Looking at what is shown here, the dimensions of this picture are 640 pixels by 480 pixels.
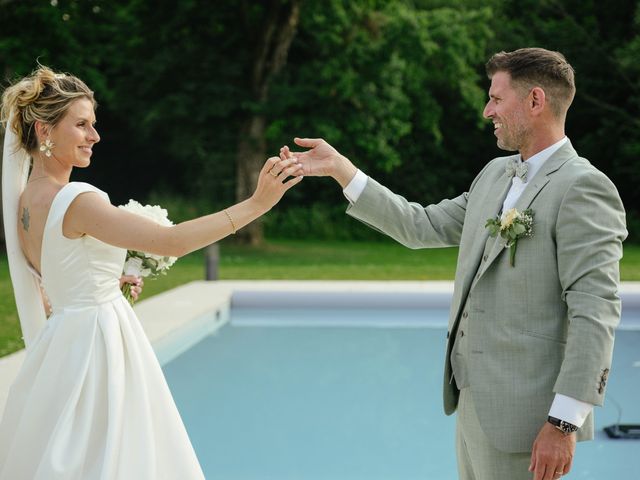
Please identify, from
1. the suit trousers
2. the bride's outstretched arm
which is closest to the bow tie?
the suit trousers

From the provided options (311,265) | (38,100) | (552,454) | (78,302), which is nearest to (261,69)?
(311,265)

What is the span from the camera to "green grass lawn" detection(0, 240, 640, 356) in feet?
37.1

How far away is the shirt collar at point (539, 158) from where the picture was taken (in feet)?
8.01

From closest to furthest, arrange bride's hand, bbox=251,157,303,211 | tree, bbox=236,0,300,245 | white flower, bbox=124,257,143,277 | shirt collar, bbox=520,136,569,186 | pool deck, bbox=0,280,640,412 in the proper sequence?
shirt collar, bbox=520,136,569,186, bride's hand, bbox=251,157,303,211, white flower, bbox=124,257,143,277, pool deck, bbox=0,280,640,412, tree, bbox=236,0,300,245

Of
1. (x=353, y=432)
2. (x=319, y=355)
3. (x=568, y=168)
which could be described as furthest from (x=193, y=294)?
(x=568, y=168)

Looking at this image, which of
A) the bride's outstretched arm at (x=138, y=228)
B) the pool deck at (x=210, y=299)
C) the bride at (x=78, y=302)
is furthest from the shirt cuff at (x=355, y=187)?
the pool deck at (x=210, y=299)

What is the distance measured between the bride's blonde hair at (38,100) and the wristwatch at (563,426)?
173 cm

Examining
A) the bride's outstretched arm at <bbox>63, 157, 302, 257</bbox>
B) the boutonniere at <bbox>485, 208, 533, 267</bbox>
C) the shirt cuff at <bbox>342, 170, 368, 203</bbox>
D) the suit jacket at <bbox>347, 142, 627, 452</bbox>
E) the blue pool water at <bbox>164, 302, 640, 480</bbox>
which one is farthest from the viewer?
the blue pool water at <bbox>164, 302, 640, 480</bbox>

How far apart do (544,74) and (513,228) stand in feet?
1.42

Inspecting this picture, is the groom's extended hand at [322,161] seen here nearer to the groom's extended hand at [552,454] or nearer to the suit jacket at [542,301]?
the suit jacket at [542,301]

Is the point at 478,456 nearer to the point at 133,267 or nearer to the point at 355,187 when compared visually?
the point at 355,187

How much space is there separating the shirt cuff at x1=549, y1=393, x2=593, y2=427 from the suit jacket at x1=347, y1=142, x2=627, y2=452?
0.02 m

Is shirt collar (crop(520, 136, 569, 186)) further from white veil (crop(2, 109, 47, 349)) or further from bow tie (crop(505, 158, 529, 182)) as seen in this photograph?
white veil (crop(2, 109, 47, 349))

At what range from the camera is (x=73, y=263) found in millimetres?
2666
